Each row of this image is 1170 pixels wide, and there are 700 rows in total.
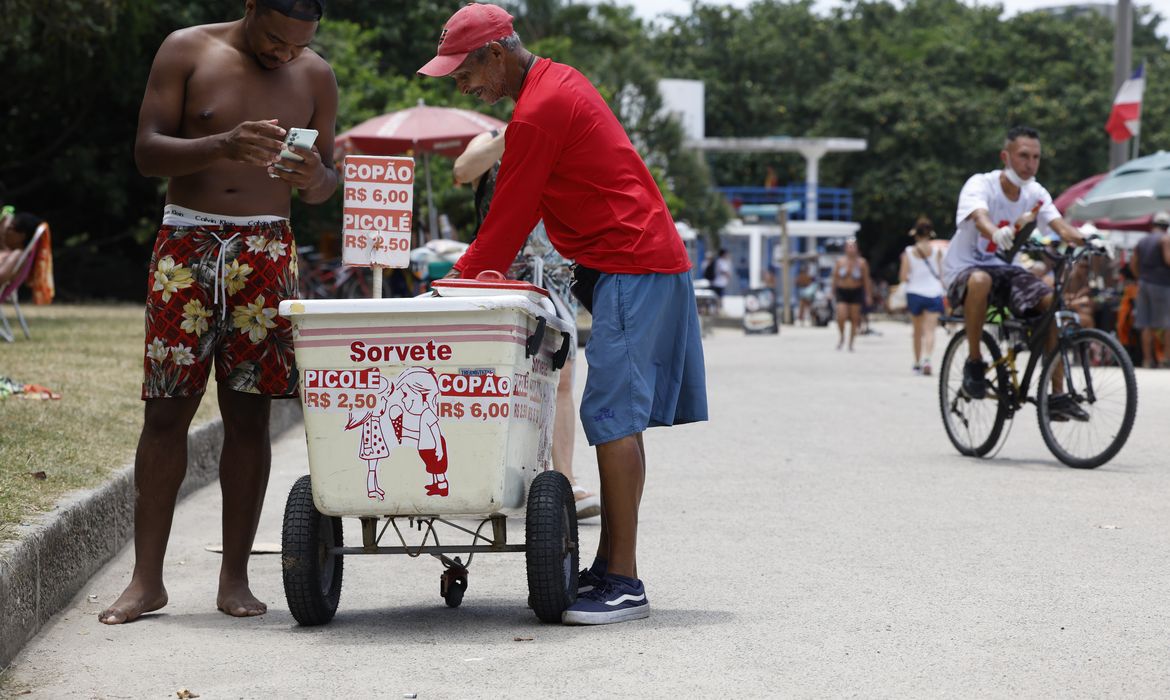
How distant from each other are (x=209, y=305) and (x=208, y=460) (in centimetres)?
373

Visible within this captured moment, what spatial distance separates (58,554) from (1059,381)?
542 cm

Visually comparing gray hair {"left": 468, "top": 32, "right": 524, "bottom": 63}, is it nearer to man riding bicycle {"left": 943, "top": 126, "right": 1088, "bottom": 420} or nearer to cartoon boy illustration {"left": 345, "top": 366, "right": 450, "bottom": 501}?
cartoon boy illustration {"left": 345, "top": 366, "right": 450, "bottom": 501}

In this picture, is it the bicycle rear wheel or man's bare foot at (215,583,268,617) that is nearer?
man's bare foot at (215,583,268,617)

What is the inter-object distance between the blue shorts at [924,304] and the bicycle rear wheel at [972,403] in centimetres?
800

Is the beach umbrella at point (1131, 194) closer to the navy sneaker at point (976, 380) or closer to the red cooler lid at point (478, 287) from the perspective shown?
the navy sneaker at point (976, 380)

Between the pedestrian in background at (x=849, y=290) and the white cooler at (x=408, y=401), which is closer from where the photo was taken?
the white cooler at (x=408, y=401)

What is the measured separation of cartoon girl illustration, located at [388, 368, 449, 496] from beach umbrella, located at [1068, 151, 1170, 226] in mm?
15312

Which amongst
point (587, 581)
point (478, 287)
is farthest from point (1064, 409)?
point (478, 287)

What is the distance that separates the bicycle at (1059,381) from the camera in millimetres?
8484

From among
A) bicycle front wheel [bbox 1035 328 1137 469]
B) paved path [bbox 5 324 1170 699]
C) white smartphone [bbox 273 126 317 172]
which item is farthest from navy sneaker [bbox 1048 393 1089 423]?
white smartphone [bbox 273 126 317 172]

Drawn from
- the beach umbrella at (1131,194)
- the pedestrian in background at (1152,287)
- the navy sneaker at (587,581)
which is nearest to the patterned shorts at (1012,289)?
the navy sneaker at (587,581)

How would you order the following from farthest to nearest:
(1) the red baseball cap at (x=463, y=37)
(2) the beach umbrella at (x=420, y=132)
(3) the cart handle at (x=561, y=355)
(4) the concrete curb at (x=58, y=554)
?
1. (2) the beach umbrella at (x=420, y=132)
2. (3) the cart handle at (x=561, y=355)
3. (1) the red baseball cap at (x=463, y=37)
4. (4) the concrete curb at (x=58, y=554)

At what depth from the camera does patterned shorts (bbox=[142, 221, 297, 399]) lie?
4938mm

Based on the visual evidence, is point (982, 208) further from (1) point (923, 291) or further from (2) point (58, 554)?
(1) point (923, 291)
